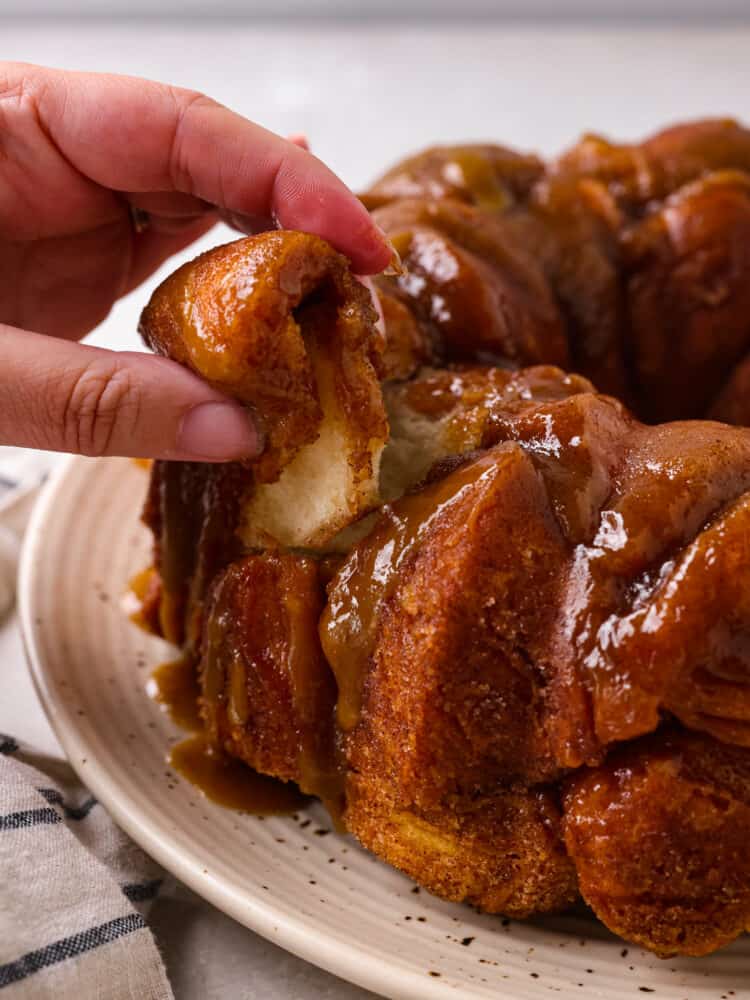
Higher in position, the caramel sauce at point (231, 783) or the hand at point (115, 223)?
the hand at point (115, 223)

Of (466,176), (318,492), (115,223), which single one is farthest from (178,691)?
(466,176)

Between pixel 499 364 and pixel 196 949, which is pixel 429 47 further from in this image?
pixel 196 949

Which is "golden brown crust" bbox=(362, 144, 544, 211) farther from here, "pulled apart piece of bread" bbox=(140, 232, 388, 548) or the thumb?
the thumb

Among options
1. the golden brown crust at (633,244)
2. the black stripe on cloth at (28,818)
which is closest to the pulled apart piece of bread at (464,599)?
the black stripe on cloth at (28,818)

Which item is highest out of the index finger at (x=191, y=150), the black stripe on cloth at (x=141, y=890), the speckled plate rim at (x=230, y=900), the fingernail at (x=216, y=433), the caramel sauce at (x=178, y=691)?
the index finger at (x=191, y=150)

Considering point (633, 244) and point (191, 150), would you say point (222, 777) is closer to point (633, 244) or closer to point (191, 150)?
point (191, 150)

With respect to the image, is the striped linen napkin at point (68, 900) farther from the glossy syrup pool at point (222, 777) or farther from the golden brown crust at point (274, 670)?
the golden brown crust at point (274, 670)

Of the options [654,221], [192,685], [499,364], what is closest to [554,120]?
[654,221]
